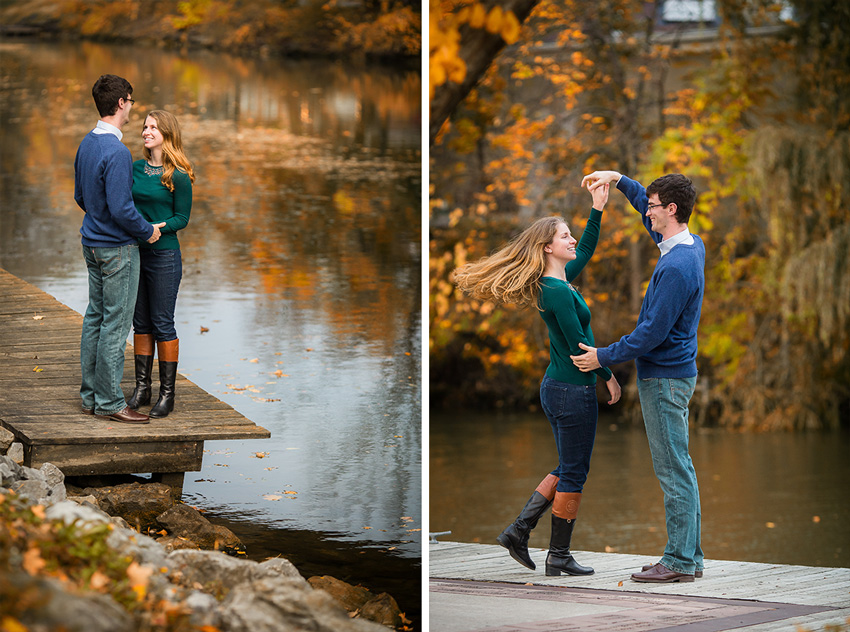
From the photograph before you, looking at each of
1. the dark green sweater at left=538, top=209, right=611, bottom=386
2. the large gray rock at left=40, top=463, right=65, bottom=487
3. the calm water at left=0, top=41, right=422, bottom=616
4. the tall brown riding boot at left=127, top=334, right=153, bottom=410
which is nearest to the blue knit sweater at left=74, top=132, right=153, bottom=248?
the tall brown riding boot at left=127, top=334, right=153, bottom=410

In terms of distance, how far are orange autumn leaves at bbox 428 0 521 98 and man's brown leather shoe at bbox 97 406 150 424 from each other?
221 cm

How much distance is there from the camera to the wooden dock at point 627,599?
3812mm

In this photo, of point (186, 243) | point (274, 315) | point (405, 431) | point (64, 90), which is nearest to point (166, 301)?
point (405, 431)

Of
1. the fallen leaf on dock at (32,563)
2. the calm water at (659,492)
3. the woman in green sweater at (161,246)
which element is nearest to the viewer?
the fallen leaf on dock at (32,563)

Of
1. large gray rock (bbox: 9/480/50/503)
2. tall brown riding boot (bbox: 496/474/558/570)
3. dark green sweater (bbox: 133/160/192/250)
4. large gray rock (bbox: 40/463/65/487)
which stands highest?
dark green sweater (bbox: 133/160/192/250)

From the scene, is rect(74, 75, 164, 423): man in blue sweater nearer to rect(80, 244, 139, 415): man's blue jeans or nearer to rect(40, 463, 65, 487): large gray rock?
rect(80, 244, 139, 415): man's blue jeans

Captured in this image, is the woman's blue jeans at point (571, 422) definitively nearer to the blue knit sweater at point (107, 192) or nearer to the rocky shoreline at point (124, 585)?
the rocky shoreline at point (124, 585)

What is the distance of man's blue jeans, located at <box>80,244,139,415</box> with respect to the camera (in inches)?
182

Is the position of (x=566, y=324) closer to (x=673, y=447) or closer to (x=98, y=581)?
(x=673, y=447)

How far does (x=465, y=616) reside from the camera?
4.01 metres

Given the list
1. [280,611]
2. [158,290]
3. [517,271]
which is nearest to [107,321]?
[158,290]

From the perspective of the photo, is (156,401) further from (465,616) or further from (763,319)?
(763,319)

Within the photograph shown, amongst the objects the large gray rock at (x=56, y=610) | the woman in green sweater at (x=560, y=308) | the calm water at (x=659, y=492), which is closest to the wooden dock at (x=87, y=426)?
the woman in green sweater at (x=560, y=308)

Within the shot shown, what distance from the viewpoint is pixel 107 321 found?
4711 mm
